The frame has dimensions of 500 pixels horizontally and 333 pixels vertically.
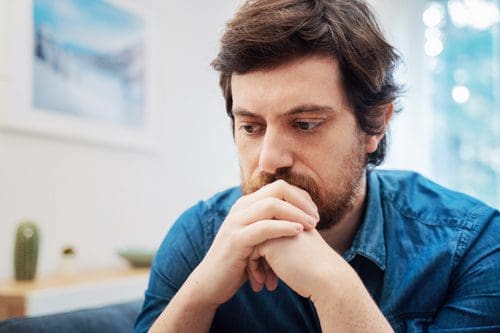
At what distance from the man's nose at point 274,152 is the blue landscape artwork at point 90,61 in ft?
5.11

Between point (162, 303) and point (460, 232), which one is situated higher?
point (460, 232)

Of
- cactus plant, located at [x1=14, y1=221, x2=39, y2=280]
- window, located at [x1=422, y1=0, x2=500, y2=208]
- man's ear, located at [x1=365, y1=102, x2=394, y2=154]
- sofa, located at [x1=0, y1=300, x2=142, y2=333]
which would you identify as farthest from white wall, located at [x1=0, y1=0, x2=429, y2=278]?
window, located at [x1=422, y1=0, x2=500, y2=208]

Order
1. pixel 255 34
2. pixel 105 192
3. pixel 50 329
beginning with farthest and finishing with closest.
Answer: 1. pixel 105 192
2. pixel 255 34
3. pixel 50 329

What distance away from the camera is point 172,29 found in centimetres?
327

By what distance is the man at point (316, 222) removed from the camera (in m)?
1.07

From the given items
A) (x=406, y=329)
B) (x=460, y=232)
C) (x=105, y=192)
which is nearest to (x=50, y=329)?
(x=406, y=329)

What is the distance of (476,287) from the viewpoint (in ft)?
3.73

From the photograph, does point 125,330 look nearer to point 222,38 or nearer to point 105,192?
point 222,38

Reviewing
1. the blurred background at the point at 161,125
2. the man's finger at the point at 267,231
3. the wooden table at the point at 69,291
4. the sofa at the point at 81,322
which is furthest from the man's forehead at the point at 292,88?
the wooden table at the point at 69,291

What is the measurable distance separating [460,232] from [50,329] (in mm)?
851

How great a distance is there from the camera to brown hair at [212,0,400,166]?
1.20m

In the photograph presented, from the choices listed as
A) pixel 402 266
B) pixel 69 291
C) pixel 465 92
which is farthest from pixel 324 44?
pixel 465 92

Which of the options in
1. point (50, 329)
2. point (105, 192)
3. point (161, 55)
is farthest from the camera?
point (161, 55)

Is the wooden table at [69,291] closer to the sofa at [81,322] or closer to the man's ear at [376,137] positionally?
the sofa at [81,322]
